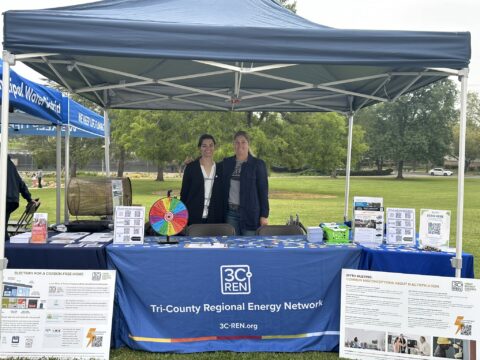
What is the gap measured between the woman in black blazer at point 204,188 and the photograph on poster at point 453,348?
211 centimetres

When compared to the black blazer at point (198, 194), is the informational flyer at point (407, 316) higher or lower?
lower

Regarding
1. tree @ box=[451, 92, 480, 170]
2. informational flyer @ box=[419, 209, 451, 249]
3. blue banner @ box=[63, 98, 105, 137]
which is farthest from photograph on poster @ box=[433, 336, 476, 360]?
tree @ box=[451, 92, 480, 170]

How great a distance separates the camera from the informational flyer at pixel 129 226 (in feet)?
9.89

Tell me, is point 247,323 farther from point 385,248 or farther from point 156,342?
point 385,248

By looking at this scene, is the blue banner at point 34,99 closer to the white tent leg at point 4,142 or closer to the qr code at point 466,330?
the white tent leg at point 4,142

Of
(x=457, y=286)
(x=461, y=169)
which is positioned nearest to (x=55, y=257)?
(x=457, y=286)

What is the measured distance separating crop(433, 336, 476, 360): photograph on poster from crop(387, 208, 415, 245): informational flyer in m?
0.75

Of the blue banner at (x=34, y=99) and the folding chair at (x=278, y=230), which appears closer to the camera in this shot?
the blue banner at (x=34, y=99)

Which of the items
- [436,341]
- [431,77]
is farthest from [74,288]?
[431,77]

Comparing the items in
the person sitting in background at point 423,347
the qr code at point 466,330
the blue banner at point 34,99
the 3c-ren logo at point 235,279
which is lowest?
the person sitting in background at point 423,347

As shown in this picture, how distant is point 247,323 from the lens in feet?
9.64

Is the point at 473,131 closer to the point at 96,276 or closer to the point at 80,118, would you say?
the point at 80,118

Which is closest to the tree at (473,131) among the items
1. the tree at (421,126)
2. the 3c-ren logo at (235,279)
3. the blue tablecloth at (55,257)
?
the tree at (421,126)

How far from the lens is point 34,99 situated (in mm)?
4184
